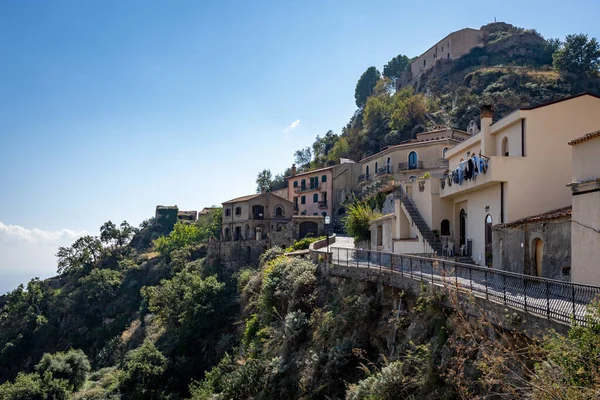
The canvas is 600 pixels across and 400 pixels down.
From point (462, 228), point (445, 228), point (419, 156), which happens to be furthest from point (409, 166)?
point (462, 228)

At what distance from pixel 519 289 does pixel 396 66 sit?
355ft

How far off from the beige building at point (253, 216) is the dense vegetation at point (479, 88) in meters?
16.7

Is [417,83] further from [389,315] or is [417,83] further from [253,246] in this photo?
[389,315]

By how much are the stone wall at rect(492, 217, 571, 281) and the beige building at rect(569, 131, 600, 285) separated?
1.20 meters

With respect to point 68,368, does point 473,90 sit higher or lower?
higher

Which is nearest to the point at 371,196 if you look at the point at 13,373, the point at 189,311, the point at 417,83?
the point at 189,311

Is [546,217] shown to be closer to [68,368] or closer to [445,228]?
[445,228]

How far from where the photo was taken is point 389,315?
59.5ft

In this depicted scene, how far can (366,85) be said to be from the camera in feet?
375

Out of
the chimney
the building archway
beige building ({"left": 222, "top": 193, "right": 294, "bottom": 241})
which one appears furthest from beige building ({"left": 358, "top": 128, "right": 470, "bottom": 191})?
the building archway

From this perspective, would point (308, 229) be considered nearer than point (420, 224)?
No

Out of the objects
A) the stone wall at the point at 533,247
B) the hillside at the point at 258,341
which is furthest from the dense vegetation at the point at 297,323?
the stone wall at the point at 533,247

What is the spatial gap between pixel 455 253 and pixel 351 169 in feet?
112

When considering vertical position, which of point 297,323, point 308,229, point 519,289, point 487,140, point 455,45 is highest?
point 455,45
